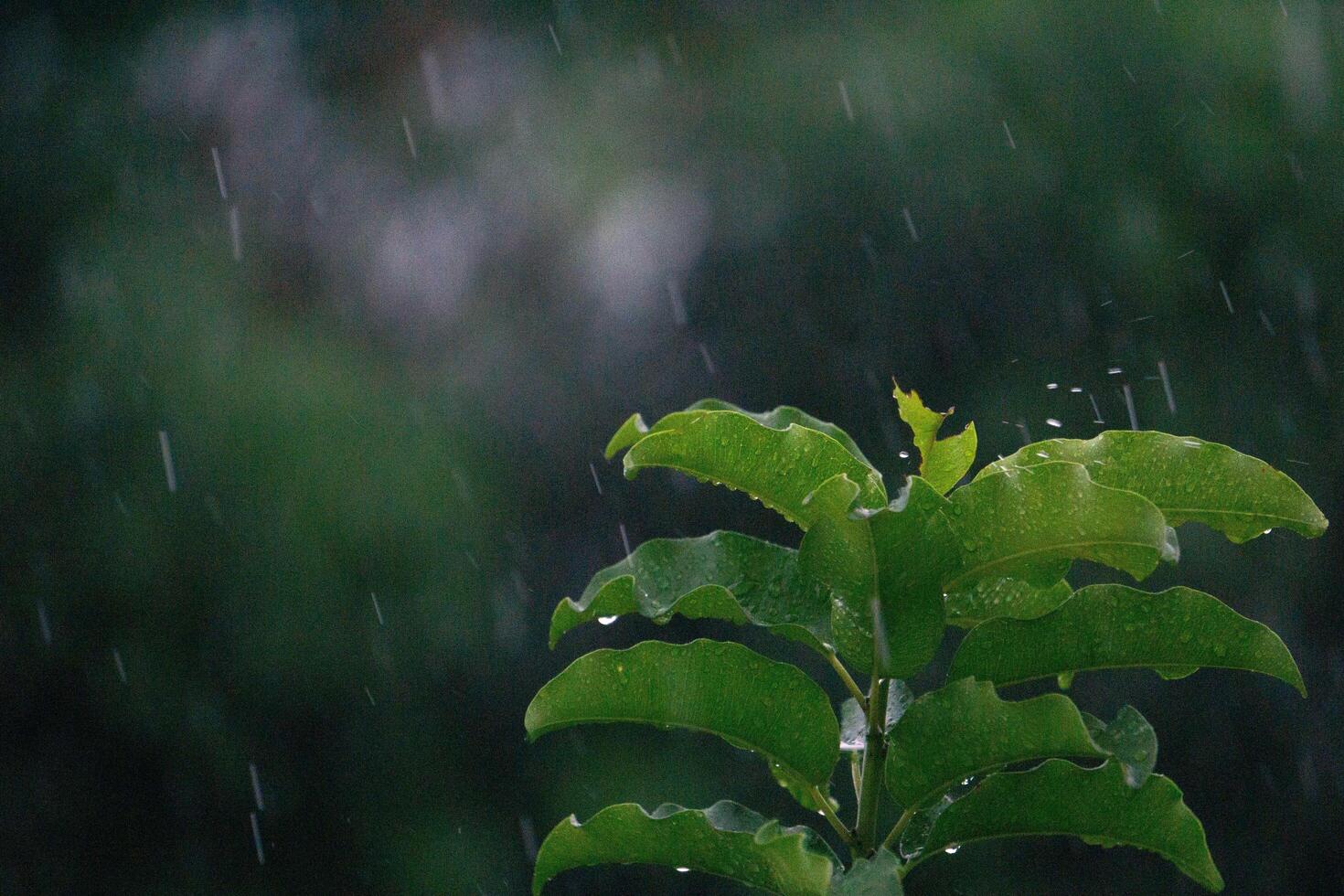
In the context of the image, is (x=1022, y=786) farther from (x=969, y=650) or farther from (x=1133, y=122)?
(x=1133, y=122)

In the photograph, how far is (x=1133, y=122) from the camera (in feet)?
9.89

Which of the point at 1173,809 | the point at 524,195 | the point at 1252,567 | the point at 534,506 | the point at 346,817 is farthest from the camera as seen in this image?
the point at 524,195

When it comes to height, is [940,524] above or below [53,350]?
below

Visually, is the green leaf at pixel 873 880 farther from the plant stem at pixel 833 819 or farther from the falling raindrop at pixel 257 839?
the falling raindrop at pixel 257 839

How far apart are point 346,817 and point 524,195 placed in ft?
6.13

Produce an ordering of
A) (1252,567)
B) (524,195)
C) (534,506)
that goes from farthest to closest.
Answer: (524,195)
(534,506)
(1252,567)

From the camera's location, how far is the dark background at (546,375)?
2.71 m

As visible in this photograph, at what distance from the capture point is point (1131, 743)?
20.8 inches

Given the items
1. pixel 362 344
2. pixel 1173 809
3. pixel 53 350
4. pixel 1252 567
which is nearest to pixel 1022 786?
pixel 1173 809

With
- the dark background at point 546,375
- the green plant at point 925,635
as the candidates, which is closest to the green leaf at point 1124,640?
the green plant at point 925,635

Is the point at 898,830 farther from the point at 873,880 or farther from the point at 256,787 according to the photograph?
the point at 256,787

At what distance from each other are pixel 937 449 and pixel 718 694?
19 cm

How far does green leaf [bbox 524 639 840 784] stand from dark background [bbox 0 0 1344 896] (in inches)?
80.4

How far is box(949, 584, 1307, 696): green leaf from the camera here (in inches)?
21.7
